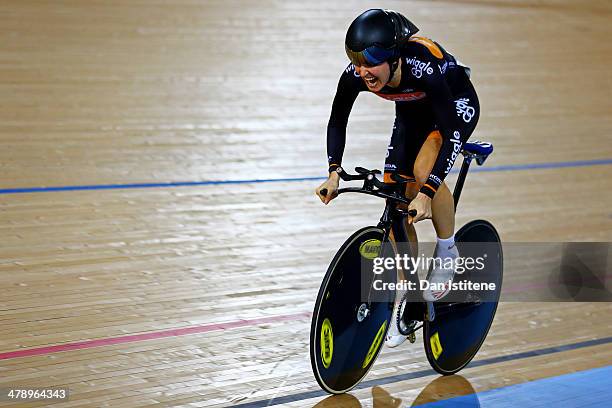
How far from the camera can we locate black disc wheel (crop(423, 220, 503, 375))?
3.13 metres

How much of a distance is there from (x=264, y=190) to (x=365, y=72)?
2.72 m

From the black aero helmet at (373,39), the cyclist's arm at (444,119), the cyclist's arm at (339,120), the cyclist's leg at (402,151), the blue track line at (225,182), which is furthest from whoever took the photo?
the blue track line at (225,182)

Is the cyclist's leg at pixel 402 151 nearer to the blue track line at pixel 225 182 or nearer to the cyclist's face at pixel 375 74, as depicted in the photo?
the cyclist's face at pixel 375 74

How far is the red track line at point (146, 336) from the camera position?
125 inches

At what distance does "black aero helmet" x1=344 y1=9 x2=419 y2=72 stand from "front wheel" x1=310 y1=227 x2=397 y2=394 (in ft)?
1.72

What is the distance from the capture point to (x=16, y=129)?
19.1 ft

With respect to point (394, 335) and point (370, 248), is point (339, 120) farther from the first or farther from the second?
point (394, 335)

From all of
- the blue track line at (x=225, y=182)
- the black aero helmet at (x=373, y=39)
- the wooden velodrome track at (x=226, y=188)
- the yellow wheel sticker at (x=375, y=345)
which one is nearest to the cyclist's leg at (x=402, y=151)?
the yellow wheel sticker at (x=375, y=345)

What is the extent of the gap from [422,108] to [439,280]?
0.59 m

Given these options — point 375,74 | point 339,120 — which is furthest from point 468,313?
point 375,74

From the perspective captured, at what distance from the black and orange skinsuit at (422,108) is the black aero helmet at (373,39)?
0.35ft

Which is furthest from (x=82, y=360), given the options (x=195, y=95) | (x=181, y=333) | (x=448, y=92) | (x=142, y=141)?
(x=195, y=95)

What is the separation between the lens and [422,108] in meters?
2.89

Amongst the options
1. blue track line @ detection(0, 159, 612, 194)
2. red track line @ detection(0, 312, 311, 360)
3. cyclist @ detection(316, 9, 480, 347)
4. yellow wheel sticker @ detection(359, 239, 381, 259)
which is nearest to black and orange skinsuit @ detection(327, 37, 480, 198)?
cyclist @ detection(316, 9, 480, 347)
